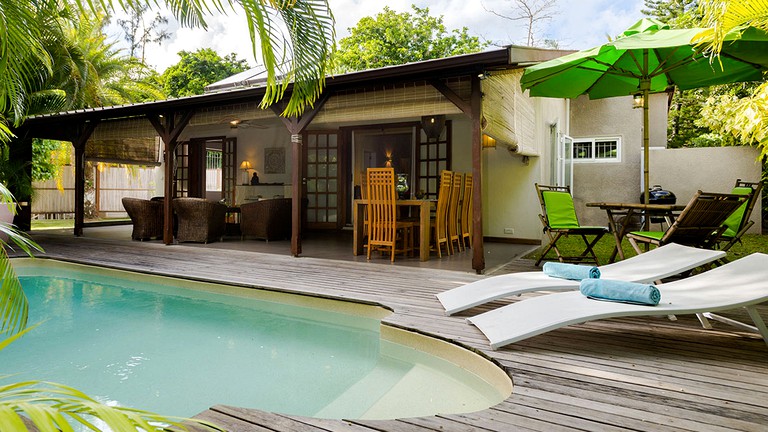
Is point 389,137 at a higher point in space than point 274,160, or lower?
higher

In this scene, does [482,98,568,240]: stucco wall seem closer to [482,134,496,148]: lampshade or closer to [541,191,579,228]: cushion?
[482,134,496,148]: lampshade

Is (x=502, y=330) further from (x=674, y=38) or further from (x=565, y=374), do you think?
(x=674, y=38)

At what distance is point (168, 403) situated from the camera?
2387 millimetres

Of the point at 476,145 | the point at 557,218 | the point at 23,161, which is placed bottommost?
the point at 557,218

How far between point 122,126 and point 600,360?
8.63 meters

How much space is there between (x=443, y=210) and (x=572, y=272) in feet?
9.90

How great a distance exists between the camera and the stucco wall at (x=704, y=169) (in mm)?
Answer: 10211

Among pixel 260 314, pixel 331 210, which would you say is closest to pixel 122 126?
pixel 331 210

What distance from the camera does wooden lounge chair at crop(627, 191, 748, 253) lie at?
142 inches

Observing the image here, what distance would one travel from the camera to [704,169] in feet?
34.5

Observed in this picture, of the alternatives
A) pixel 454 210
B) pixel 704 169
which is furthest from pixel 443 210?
pixel 704 169

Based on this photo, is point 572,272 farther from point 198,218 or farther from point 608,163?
point 608,163

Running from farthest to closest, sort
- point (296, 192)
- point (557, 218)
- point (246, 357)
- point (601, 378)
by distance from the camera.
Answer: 1. point (296, 192)
2. point (557, 218)
3. point (246, 357)
4. point (601, 378)

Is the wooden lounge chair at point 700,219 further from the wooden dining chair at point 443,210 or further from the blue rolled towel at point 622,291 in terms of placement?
the wooden dining chair at point 443,210
